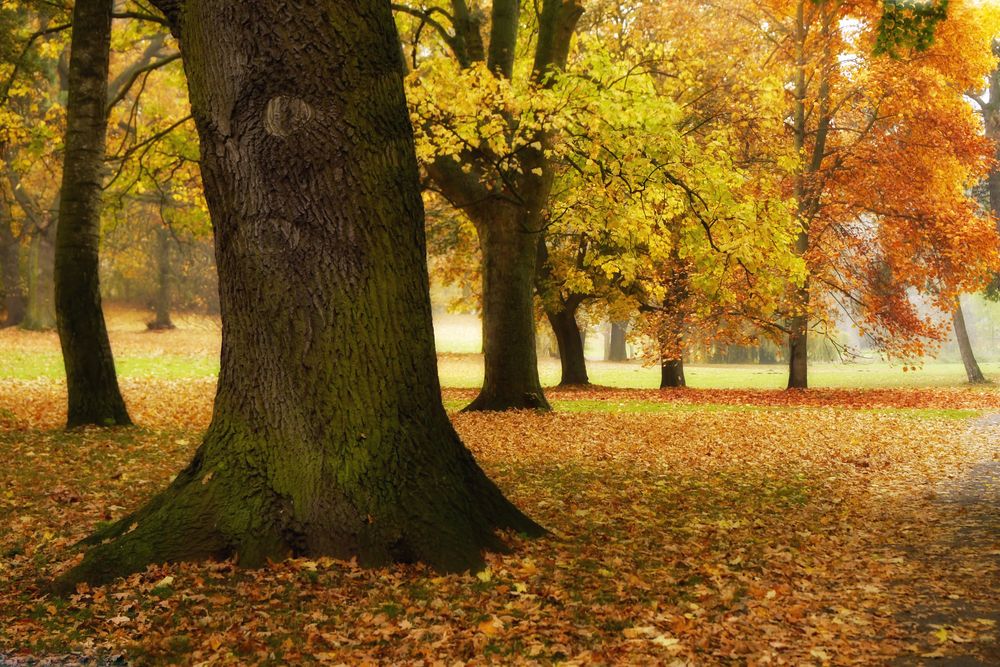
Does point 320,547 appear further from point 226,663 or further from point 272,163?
point 272,163

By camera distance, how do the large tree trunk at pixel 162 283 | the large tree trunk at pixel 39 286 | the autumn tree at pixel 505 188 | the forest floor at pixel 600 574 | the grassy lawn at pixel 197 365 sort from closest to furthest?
the forest floor at pixel 600 574 < the autumn tree at pixel 505 188 < the grassy lawn at pixel 197 365 < the large tree trunk at pixel 39 286 < the large tree trunk at pixel 162 283

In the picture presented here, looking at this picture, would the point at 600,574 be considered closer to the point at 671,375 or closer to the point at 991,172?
the point at 671,375

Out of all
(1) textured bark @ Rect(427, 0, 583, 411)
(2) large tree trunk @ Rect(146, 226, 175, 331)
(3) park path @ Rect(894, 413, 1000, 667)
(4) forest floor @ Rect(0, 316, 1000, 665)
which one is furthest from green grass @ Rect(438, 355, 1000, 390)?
(3) park path @ Rect(894, 413, 1000, 667)

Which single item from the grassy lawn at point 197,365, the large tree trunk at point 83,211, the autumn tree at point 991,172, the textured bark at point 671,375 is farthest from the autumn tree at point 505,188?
the autumn tree at point 991,172

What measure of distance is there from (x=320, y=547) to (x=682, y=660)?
2.36 meters

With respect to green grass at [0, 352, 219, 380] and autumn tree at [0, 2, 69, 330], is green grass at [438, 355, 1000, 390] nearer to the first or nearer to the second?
green grass at [0, 352, 219, 380]

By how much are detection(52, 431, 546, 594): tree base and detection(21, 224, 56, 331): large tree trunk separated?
32949mm

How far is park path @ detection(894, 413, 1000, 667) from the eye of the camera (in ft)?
15.8

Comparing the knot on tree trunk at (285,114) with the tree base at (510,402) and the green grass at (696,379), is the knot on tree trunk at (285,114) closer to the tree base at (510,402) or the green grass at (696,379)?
the tree base at (510,402)

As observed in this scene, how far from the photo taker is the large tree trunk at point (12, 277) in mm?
37469

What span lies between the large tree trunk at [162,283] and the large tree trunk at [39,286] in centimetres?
580

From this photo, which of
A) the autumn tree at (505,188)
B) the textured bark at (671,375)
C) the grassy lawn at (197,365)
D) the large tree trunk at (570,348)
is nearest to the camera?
the autumn tree at (505,188)

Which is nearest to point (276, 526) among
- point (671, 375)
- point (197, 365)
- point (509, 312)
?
point (509, 312)

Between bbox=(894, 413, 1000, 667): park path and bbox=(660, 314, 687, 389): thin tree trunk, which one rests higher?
bbox=(660, 314, 687, 389): thin tree trunk
